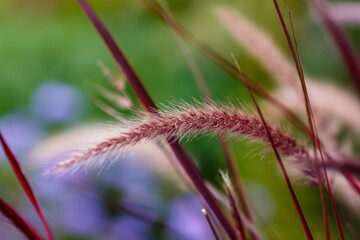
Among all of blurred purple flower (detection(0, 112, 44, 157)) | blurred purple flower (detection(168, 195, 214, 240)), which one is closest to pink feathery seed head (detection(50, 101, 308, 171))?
blurred purple flower (detection(168, 195, 214, 240))

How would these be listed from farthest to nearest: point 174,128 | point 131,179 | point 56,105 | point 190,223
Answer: point 56,105 → point 131,179 → point 190,223 → point 174,128

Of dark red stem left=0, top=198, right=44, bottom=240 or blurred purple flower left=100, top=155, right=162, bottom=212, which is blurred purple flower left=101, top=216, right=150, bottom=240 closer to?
blurred purple flower left=100, top=155, right=162, bottom=212

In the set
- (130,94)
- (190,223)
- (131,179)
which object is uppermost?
(130,94)

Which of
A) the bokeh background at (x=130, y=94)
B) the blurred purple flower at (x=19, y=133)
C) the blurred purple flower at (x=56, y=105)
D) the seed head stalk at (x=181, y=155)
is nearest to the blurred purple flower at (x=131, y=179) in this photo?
the bokeh background at (x=130, y=94)

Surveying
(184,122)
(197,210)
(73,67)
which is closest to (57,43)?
(73,67)

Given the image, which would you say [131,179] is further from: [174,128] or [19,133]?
[174,128]

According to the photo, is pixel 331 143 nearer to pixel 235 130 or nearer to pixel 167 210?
pixel 235 130

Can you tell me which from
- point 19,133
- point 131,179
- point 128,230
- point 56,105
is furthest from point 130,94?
point 128,230
